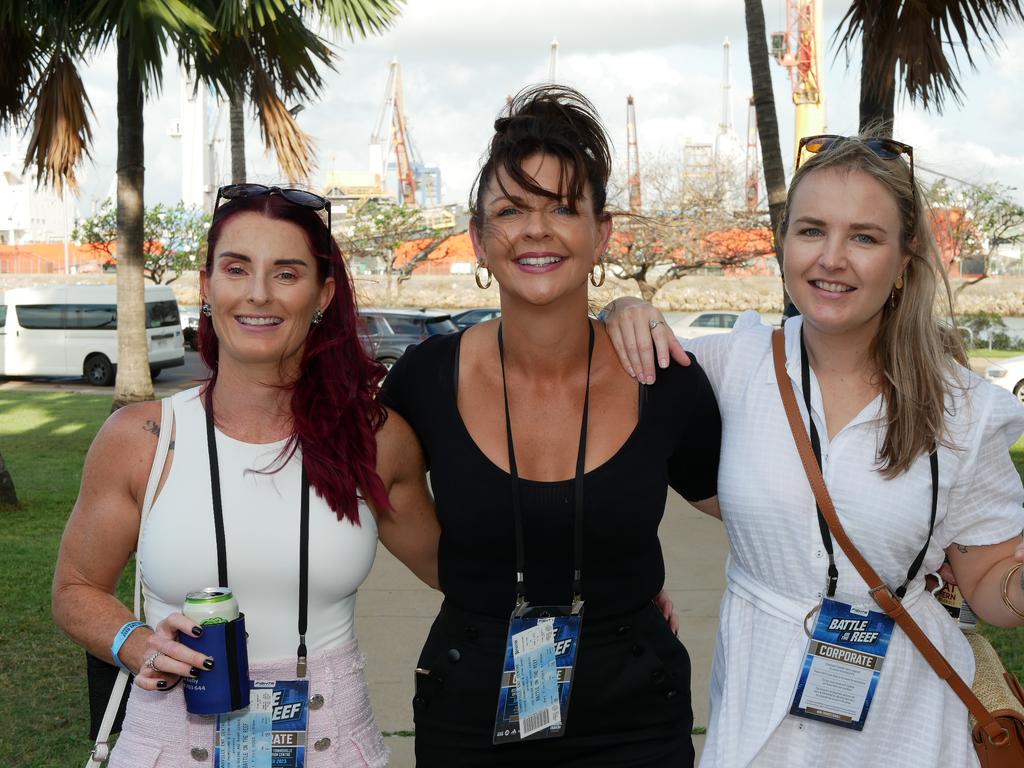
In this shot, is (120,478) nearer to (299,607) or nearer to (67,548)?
(67,548)

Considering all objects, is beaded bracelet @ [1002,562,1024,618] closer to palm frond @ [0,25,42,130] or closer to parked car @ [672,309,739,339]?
palm frond @ [0,25,42,130]

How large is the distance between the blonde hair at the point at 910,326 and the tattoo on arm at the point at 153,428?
1481 millimetres

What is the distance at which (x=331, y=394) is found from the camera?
2404mm

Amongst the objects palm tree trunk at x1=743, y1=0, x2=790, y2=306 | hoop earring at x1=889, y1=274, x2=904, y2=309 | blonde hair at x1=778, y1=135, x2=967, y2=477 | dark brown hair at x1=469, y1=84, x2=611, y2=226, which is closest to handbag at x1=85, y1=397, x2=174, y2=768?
dark brown hair at x1=469, y1=84, x2=611, y2=226

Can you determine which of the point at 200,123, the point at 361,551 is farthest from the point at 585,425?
the point at 200,123

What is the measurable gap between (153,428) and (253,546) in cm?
33

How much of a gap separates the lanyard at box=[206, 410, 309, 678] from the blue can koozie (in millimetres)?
269

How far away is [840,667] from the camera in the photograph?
7.52 ft

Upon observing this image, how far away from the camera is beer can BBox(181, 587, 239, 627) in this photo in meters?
1.89

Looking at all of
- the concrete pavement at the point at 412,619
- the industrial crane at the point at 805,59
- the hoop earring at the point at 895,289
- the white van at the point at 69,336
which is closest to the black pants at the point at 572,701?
the hoop earring at the point at 895,289

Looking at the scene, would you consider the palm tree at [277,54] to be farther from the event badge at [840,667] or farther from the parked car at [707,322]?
the parked car at [707,322]

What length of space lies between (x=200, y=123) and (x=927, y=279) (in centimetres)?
9776

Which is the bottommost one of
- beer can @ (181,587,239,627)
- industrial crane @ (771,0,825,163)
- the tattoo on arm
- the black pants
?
the black pants

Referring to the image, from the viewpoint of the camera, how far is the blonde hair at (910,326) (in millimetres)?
2324
